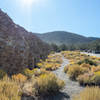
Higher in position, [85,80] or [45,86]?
[45,86]

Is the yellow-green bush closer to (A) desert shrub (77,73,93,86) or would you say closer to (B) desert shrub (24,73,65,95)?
(B) desert shrub (24,73,65,95)

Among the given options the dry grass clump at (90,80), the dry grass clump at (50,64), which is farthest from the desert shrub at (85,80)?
the dry grass clump at (50,64)

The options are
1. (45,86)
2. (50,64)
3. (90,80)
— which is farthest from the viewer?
(50,64)

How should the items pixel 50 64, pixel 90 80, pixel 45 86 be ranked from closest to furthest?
pixel 45 86 < pixel 90 80 < pixel 50 64

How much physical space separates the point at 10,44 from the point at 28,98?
522 centimetres

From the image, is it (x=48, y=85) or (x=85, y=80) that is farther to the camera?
(x=85, y=80)

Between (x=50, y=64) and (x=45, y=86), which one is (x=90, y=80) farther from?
(x=50, y=64)

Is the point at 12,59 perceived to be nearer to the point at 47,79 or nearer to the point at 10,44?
the point at 10,44

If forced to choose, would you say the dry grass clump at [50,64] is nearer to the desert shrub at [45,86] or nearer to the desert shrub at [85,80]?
the desert shrub at [85,80]

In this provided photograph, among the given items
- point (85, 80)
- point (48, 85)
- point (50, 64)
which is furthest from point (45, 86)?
point (50, 64)

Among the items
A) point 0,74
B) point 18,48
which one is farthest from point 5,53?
point 0,74

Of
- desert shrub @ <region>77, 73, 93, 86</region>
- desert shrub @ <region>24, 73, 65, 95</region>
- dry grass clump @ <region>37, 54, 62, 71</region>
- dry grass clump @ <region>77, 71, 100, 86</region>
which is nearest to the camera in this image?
desert shrub @ <region>24, 73, 65, 95</region>

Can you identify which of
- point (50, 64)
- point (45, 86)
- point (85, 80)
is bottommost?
point (50, 64)

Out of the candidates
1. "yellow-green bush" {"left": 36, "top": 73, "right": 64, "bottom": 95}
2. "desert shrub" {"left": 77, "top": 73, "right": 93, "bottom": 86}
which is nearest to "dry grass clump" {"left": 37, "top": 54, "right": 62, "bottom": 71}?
"desert shrub" {"left": 77, "top": 73, "right": 93, "bottom": 86}
